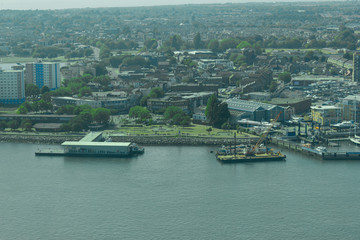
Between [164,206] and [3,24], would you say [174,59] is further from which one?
[3,24]

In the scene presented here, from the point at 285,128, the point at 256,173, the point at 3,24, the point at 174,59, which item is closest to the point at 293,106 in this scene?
the point at 285,128

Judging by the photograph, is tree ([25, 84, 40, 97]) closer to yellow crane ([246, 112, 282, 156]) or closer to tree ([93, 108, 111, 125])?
tree ([93, 108, 111, 125])

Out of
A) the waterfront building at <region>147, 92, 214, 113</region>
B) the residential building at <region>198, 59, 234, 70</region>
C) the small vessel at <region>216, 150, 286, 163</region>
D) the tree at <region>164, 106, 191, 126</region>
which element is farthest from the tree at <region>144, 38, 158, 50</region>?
the small vessel at <region>216, 150, 286, 163</region>

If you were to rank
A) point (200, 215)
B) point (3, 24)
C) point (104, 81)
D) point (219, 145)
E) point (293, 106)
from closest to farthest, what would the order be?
point (200, 215)
point (219, 145)
point (293, 106)
point (104, 81)
point (3, 24)

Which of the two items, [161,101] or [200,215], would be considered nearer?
[200,215]

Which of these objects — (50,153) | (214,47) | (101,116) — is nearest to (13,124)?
(101,116)

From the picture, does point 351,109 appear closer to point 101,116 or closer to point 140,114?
point 140,114

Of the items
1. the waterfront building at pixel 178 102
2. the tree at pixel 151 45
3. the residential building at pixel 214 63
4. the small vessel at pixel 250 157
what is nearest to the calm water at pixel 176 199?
the small vessel at pixel 250 157
